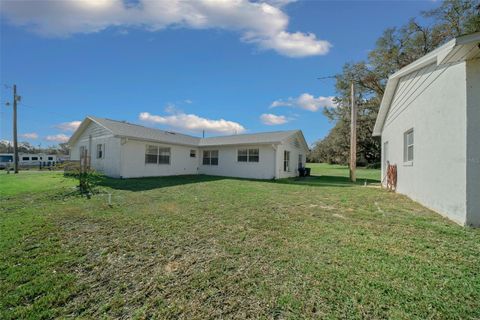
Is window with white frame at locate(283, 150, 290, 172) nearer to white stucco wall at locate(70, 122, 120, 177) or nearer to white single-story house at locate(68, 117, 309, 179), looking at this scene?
A: white single-story house at locate(68, 117, 309, 179)

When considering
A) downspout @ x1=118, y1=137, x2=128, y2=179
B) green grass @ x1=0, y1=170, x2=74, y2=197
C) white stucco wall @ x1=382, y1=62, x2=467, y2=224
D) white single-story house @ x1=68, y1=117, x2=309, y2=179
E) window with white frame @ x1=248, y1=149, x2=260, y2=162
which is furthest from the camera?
window with white frame @ x1=248, y1=149, x2=260, y2=162

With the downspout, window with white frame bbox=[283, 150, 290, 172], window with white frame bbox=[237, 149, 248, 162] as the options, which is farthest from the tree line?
the downspout

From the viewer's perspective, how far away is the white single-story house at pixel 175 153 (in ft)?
49.1

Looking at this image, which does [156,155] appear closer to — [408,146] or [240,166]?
[240,166]

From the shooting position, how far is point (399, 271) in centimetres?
294

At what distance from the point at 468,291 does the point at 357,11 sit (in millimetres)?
10174

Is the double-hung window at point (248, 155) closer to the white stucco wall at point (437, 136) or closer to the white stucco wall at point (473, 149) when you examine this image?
the white stucco wall at point (437, 136)

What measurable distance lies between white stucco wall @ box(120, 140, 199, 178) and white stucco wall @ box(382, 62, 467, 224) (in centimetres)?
1442

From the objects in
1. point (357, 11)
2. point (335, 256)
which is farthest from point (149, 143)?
point (335, 256)

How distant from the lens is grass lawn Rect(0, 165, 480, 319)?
7.62ft

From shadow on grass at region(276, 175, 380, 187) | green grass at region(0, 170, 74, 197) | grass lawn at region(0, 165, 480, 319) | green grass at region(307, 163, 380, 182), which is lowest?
grass lawn at region(0, 165, 480, 319)

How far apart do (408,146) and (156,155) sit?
14.6 meters

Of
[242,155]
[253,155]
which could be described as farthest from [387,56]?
[242,155]

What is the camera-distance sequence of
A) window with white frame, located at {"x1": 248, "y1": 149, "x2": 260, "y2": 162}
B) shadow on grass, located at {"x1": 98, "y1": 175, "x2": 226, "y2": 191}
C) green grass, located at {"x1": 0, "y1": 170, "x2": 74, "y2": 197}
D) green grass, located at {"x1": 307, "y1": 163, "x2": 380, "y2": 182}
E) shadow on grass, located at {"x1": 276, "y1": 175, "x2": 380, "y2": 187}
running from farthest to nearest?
green grass, located at {"x1": 307, "y1": 163, "x2": 380, "y2": 182} < window with white frame, located at {"x1": 248, "y1": 149, "x2": 260, "y2": 162} < shadow on grass, located at {"x1": 276, "y1": 175, "x2": 380, "y2": 187} < shadow on grass, located at {"x1": 98, "y1": 175, "x2": 226, "y2": 191} < green grass, located at {"x1": 0, "y1": 170, "x2": 74, "y2": 197}
